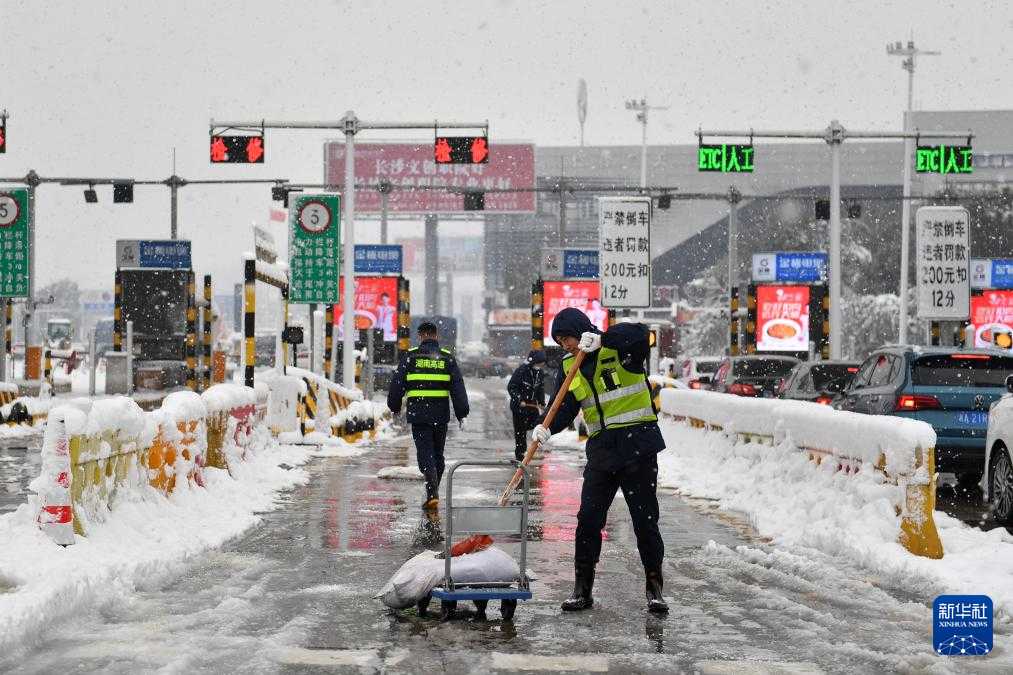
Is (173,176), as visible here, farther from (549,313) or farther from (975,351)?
(975,351)

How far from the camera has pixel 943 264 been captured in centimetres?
2867

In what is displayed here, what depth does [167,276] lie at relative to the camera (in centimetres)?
4025

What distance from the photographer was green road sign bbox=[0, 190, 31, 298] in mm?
35469

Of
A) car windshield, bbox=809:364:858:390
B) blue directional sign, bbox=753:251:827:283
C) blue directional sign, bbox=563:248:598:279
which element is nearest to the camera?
car windshield, bbox=809:364:858:390

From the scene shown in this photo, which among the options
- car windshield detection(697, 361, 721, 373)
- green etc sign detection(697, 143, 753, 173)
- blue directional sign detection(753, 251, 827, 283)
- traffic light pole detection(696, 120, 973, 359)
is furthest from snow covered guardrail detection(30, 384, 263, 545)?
blue directional sign detection(753, 251, 827, 283)

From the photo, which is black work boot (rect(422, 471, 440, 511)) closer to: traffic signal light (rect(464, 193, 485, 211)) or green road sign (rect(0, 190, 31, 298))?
green road sign (rect(0, 190, 31, 298))

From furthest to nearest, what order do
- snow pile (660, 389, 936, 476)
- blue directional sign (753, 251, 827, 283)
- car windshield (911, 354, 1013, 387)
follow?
blue directional sign (753, 251, 827, 283)
car windshield (911, 354, 1013, 387)
snow pile (660, 389, 936, 476)

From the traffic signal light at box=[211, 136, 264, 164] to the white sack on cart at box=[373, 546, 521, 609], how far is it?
66.7ft

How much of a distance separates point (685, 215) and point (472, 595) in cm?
9192

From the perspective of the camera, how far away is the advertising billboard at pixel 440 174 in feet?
265

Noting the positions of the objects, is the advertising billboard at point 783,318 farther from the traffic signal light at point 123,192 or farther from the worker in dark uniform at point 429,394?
the worker in dark uniform at point 429,394

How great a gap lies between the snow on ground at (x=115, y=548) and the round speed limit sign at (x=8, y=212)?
22289 millimetres

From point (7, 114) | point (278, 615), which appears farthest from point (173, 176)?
point (278, 615)

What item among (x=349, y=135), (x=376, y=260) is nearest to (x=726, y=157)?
(x=349, y=135)
